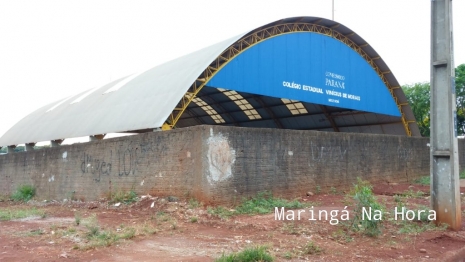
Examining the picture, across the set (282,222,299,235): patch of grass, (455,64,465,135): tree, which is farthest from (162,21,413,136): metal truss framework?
(455,64,465,135): tree

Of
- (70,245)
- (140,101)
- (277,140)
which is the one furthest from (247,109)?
(70,245)

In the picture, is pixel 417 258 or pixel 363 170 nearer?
pixel 417 258

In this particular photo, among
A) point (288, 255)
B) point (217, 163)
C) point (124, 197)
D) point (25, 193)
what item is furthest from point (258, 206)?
point (25, 193)

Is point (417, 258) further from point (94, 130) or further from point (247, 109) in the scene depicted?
point (247, 109)

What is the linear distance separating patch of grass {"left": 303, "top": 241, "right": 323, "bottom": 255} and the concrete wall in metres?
3.78

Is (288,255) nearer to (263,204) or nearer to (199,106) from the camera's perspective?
(263,204)

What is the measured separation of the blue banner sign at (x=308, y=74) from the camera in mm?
16328

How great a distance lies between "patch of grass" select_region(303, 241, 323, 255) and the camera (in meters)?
5.92

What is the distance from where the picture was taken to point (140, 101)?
15.7 meters

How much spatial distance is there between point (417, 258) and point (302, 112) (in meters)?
19.8

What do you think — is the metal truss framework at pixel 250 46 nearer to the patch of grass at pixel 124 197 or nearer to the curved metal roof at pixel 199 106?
the curved metal roof at pixel 199 106

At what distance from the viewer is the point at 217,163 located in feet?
31.9

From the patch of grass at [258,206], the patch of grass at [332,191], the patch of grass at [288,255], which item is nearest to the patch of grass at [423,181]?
the patch of grass at [332,191]

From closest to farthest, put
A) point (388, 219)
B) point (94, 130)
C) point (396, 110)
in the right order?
point (388, 219), point (94, 130), point (396, 110)
